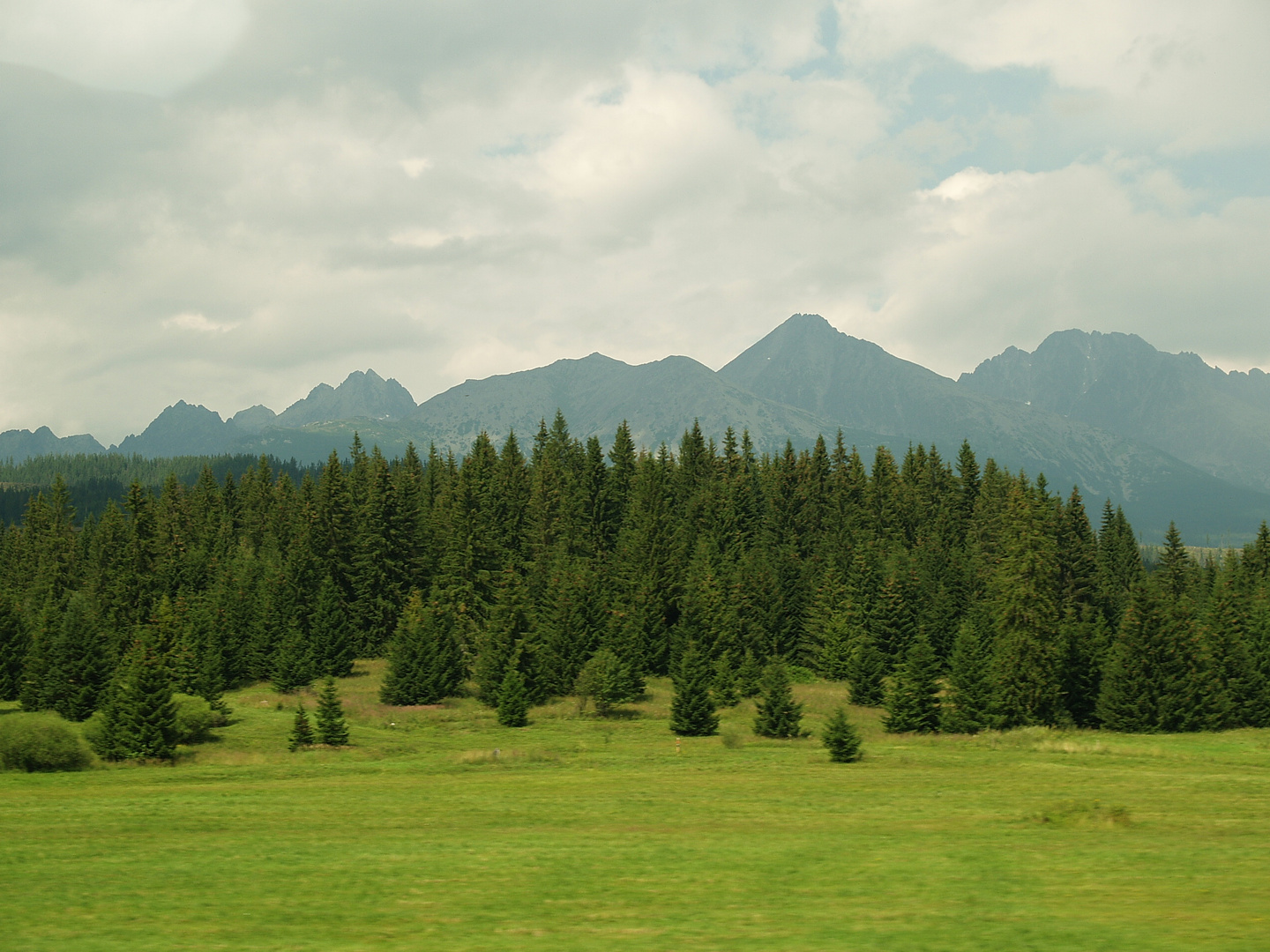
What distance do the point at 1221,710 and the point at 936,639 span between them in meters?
28.8

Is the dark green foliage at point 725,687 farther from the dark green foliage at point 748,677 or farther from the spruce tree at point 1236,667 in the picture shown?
the spruce tree at point 1236,667

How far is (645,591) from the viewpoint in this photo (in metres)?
87.2

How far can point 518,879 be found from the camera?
19.8m

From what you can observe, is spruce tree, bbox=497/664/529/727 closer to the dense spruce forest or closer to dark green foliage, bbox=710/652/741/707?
the dense spruce forest

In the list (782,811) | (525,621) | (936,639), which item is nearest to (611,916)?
(782,811)

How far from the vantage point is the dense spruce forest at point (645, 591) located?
6066 centimetres

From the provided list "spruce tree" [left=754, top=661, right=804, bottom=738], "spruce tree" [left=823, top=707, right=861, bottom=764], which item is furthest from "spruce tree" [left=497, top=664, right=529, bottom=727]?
"spruce tree" [left=823, top=707, right=861, bottom=764]

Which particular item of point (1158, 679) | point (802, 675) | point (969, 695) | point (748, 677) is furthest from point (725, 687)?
point (1158, 679)

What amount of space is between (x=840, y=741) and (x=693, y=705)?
15.7 metres

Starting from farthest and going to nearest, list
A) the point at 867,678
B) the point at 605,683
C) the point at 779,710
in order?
the point at 867,678 → the point at 605,683 → the point at 779,710

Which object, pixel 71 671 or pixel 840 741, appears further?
pixel 71 671

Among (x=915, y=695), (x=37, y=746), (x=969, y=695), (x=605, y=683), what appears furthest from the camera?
(x=605, y=683)

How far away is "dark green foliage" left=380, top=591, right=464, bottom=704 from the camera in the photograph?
69875 mm

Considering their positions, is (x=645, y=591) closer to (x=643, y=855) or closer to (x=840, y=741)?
(x=840, y=741)
